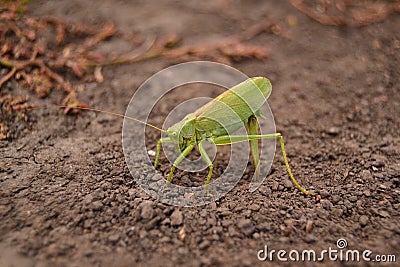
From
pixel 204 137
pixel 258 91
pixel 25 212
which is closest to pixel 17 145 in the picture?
pixel 25 212

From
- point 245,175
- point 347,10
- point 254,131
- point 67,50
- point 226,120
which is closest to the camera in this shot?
point 226,120

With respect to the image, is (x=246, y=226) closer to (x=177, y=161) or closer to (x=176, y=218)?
(x=176, y=218)

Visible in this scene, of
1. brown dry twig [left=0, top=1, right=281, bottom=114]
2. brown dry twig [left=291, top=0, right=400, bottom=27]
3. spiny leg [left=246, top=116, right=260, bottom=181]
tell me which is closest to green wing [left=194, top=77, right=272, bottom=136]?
spiny leg [left=246, top=116, right=260, bottom=181]

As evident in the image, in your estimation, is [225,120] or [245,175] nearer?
[225,120]

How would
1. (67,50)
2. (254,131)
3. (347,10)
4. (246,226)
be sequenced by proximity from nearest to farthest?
1. (246,226)
2. (254,131)
3. (67,50)
4. (347,10)

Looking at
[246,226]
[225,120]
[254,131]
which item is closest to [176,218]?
[246,226]

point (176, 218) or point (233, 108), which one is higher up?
point (233, 108)

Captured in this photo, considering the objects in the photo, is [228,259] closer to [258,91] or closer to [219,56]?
[258,91]

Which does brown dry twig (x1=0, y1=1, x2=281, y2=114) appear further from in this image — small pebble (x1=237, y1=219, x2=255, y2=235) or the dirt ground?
small pebble (x1=237, y1=219, x2=255, y2=235)
